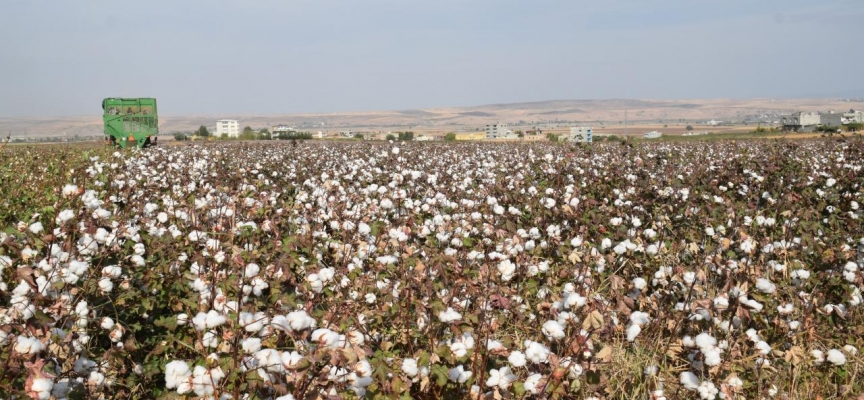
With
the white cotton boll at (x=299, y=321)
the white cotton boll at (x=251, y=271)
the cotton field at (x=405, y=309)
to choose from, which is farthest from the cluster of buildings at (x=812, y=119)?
the white cotton boll at (x=299, y=321)

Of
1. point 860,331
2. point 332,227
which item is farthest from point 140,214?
point 860,331

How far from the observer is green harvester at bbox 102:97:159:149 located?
91.6 feet

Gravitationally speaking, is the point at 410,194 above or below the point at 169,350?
above

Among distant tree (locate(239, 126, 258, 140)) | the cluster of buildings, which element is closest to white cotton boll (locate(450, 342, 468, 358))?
distant tree (locate(239, 126, 258, 140))

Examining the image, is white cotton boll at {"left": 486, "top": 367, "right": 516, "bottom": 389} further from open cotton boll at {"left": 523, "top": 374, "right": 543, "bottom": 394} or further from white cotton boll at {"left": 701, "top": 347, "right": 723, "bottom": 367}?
white cotton boll at {"left": 701, "top": 347, "right": 723, "bottom": 367}

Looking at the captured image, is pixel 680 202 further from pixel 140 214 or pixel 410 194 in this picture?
pixel 140 214

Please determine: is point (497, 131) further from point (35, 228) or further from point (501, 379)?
point (501, 379)

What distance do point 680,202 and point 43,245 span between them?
6173mm

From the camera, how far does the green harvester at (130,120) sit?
91.6ft

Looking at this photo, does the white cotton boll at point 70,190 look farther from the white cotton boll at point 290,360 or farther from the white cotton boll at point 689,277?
the white cotton boll at point 689,277

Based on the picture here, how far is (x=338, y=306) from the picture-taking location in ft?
9.80

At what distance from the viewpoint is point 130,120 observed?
2830 cm

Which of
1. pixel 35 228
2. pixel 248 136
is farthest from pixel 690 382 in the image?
pixel 248 136

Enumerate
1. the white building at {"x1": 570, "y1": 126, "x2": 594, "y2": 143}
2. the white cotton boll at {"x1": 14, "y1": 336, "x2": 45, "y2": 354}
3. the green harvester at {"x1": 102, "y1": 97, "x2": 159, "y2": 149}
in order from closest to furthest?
the white cotton boll at {"x1": 14, "y1": 336, "x2": 45, "y2": 354}
the white building at {"x1": 570, "y1": 126, "x2": 594, "y2": 143}
the green harvester at {"x1": 102, "y1": 97, "x2": 159, "y2": 149}
